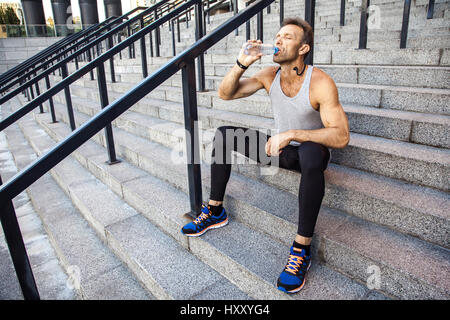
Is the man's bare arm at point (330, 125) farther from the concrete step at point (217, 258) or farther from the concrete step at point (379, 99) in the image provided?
the concrete step at point (379, 99)

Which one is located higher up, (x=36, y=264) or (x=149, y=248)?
(x=149, y=248)

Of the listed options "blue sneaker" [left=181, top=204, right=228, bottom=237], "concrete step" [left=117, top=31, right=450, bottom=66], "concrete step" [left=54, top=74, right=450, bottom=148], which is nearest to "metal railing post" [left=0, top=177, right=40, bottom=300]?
"blue sneaker" [left=181, top=204, right=228, bottom=237]

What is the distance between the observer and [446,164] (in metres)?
1.65

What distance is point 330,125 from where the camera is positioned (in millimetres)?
1616

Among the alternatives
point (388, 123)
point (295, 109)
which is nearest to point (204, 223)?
point (295, 109)

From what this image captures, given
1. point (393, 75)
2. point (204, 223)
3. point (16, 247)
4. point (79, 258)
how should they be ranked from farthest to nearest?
point (393, 75) < point (79, 258) < point (204, 223) < point (16, 247)

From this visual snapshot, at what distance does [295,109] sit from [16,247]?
1.56 m

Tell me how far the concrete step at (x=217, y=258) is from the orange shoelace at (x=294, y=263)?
3.8 inches

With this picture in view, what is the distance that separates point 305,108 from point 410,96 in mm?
1020

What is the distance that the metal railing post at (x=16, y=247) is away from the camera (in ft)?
4.06

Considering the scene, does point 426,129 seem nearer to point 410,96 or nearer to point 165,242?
point 410,96

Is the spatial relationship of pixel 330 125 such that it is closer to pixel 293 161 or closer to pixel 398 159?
pixel 293 161

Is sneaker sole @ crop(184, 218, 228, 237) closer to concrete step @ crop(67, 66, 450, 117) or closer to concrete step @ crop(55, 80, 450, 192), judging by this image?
concrete step @ crop(55, 80, 450, 192)
